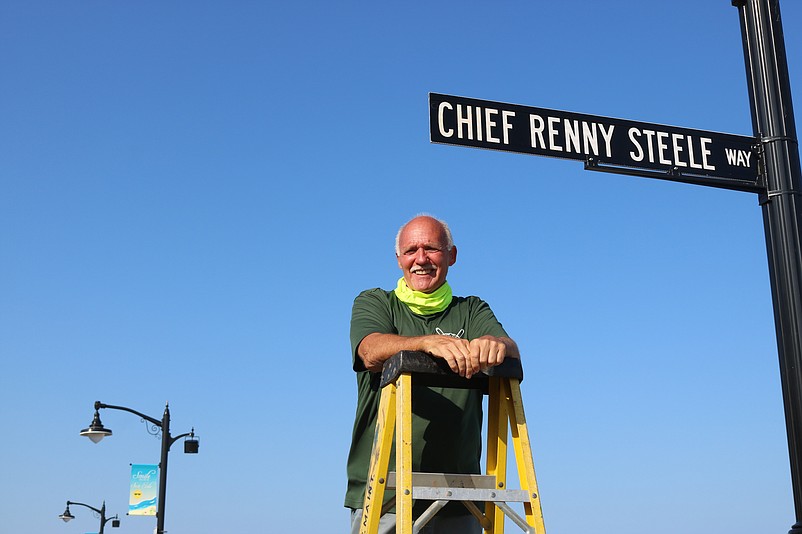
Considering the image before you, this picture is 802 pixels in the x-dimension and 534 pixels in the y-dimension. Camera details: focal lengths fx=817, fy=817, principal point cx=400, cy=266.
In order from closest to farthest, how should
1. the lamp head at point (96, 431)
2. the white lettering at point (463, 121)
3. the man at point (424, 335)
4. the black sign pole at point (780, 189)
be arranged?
the man at point (424, 335)
the black sign pole at point (780, 189)
the white lettering at point (463, 121)
the lamp head at point (96, 431)

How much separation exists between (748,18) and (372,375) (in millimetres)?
3365

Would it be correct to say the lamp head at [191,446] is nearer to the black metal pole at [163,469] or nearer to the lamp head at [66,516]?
the black metal pole at [163,469]

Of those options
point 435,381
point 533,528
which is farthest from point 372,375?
point 533,528

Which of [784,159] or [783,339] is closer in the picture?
[783,339]

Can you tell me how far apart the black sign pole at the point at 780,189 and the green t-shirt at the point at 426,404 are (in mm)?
1751

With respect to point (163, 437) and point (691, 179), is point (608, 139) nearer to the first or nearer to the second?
point (691, 179)

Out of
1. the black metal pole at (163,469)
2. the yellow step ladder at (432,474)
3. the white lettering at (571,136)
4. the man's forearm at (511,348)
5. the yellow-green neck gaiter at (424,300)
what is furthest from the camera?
the black metal pole at (163,469)

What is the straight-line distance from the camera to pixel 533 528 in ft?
9.52

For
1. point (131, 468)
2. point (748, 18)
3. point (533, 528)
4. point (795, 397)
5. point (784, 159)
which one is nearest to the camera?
point (533, 528)

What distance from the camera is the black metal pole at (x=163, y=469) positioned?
1711cm

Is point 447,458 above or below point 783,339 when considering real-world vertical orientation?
below

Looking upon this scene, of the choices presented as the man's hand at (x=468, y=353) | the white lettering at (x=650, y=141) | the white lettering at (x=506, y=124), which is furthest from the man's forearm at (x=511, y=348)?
Result: the white lettering at (x=650, y=141)

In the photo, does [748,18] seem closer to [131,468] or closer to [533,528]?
[533,528]

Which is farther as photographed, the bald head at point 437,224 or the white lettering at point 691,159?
the white lettering at point 691,159
